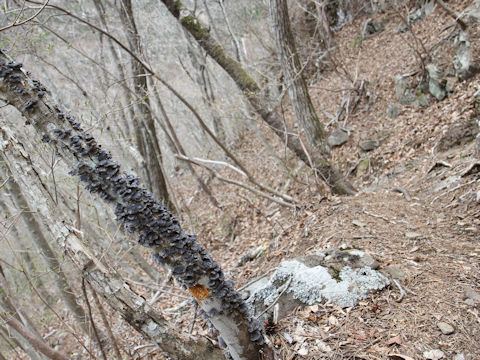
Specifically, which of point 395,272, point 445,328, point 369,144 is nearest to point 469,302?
point 445,328

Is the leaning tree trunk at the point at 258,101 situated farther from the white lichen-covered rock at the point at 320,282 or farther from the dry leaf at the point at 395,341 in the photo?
the dry leaf at the point at 395,341

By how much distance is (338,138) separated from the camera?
895 cm

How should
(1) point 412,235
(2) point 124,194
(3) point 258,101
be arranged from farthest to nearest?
(3) point 258,101 < (1) point 412,235 < (2) point 124,194

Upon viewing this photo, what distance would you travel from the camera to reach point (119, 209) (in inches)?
80.2

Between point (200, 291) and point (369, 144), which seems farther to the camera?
point (369, 144)

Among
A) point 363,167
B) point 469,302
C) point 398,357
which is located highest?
point 398,357

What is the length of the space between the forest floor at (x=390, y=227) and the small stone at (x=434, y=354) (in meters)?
0.02

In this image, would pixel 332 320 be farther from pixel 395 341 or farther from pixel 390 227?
pixel 390 227

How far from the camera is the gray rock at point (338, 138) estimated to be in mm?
8875

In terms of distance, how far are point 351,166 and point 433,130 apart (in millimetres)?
1993

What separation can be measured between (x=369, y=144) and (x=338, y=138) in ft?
3.85

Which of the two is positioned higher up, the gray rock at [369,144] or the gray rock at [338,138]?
the gray rock at [338,138]

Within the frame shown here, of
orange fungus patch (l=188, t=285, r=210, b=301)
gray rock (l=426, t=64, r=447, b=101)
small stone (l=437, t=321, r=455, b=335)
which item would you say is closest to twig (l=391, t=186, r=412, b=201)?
small stone (l=437, t=321, r=455, b=335)

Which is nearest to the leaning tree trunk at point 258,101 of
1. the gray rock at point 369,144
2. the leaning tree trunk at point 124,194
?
the gray rock at point 369,144
